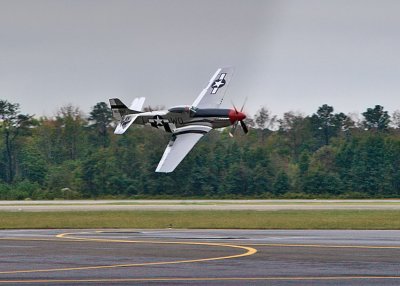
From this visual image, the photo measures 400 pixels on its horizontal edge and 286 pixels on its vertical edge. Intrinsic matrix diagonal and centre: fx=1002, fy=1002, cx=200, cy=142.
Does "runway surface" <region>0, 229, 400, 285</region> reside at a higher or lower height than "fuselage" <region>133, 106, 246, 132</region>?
lower

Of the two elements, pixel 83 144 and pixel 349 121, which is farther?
pixel 349 121

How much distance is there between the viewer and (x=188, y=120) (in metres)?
65.3

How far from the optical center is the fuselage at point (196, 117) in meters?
63.7

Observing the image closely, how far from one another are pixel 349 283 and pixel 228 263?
593 centimetres

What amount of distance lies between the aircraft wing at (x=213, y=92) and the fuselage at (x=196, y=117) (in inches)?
114

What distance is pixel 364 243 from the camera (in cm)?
3775

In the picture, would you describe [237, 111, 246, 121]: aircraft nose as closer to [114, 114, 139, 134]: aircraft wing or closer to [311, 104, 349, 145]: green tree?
[114, 114, 139, 134]: aircraft wing

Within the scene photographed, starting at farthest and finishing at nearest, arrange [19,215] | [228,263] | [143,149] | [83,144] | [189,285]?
1. [83,144]
2. [143,149]
3. [19,215]
4. [228,263]
5. [189,285]

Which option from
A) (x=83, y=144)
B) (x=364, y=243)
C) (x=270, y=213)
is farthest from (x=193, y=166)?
(x=364, y=243)

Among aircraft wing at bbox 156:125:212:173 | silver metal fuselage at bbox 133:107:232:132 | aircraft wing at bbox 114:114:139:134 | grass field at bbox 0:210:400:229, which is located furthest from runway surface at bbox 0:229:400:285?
aircraft wing at bbox 114:114:139:134

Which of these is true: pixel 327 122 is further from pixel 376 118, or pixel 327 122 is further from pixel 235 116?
pixel 235 116

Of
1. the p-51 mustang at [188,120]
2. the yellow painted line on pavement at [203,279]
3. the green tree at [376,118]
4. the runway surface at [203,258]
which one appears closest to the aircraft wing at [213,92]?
the p-51 mustang at [188,120]

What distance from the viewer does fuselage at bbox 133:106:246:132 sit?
6372 centimetres

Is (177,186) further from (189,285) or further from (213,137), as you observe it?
(189,285)
